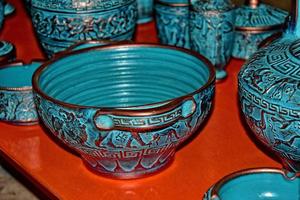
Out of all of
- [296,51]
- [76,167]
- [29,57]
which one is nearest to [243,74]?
[296,51]

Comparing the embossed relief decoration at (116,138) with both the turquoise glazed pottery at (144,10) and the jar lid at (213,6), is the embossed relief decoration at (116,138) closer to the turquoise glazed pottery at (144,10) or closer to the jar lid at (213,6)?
the jar lid at (213,6)

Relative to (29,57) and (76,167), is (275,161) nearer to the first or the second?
(76,167)

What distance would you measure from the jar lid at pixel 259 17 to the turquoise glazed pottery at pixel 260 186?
0.35m

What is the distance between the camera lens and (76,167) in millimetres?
808

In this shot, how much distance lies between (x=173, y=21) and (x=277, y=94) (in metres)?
0.39

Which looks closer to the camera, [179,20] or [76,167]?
[76,167]

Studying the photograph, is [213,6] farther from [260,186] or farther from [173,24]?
[260,186]

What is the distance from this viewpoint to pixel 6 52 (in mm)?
1026

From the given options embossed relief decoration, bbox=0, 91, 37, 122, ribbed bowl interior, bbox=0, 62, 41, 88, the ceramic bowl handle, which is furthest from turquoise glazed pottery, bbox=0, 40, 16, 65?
the ceramic bowl handle

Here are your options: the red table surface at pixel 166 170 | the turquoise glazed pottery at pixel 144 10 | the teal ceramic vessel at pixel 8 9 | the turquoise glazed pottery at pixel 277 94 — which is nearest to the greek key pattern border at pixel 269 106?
the turquoise glazed pottery at pixel 277 94

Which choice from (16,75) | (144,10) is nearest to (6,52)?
(16,75)

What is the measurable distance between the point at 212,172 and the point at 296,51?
0.56 ft

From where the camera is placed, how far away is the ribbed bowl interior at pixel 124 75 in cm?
85

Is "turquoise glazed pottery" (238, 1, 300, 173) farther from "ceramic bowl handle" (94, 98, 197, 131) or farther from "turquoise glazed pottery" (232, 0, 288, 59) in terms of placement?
"turquoise glazed pottery" (232, 0, 288, 59)
